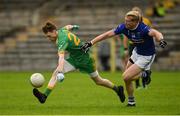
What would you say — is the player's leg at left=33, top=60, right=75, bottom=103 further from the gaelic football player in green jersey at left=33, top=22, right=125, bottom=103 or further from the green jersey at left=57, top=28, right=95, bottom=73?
the green jersey at left=57, top=28, right=95, bottom=73

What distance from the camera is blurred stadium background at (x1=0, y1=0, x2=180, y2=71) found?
3450cm

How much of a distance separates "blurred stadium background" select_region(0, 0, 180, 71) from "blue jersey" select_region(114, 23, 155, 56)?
672 inches

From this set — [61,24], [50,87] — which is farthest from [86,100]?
[61,24]

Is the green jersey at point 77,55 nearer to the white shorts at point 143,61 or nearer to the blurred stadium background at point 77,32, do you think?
the white shorts at point 143,61

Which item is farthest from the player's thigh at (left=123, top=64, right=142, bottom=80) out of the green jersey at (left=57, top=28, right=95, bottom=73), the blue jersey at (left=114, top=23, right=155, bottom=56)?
the green jersey at (left=57, top=28, right=95, bottom=73)

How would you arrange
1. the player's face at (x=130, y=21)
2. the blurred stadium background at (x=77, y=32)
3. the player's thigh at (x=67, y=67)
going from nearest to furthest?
the player's face at (x=130, y=21)
the player's thigh at (x=67, y=67)
the blurred stadium background at (x=77, y=32)

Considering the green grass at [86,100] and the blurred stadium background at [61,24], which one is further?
the blurred stadium background at [61,24]

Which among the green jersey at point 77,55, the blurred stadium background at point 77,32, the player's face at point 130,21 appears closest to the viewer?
the player's face at point 130,21

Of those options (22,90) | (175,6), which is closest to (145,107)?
(22,90)

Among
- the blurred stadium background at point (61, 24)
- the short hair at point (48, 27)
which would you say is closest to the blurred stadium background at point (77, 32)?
the blurred stadium background at point (61, 24)

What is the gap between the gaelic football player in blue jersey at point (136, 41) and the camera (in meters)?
15.0

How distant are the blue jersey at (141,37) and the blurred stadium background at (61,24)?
1707 centimetres

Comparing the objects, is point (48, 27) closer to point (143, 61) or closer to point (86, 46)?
point (86, 46)

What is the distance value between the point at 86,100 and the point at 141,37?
285cm
